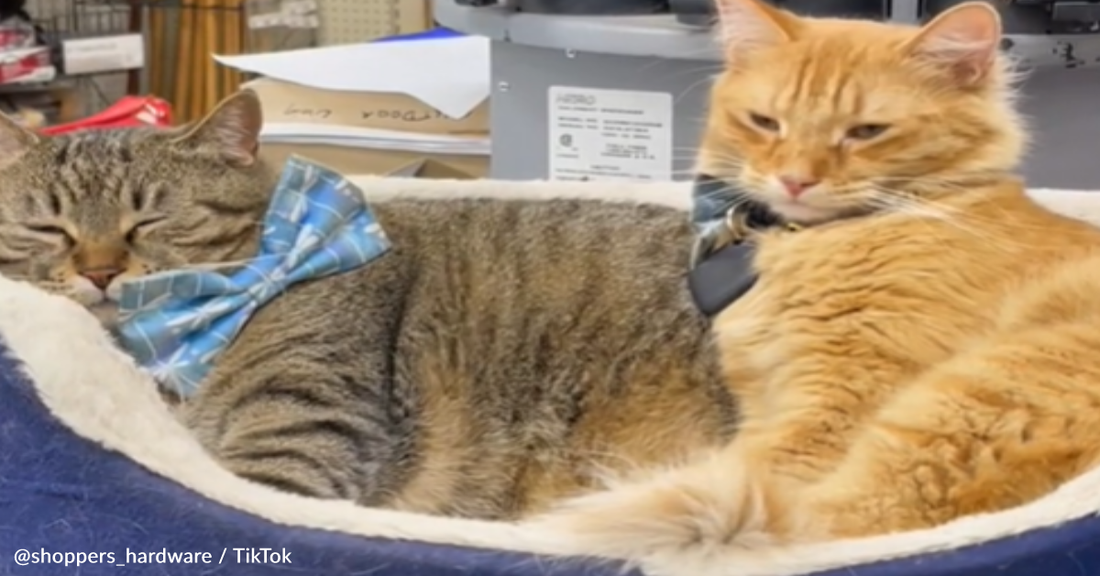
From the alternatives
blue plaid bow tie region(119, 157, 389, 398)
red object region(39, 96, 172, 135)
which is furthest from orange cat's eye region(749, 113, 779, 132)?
red object region(39, 96, 172, 135)

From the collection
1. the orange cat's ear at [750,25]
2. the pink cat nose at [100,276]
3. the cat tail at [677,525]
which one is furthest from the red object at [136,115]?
the cat tail at [677,525]

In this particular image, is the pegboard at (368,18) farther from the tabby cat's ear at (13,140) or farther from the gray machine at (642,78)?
the tabby cat's ear at (13,140)

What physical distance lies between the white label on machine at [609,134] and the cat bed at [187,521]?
76 centimetres

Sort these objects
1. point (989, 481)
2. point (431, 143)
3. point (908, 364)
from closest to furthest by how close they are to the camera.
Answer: point (989, 481) → point (908, 364) → point (431, 143)

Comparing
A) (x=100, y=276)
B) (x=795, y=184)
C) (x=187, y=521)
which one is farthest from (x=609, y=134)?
(x=187, y=521)

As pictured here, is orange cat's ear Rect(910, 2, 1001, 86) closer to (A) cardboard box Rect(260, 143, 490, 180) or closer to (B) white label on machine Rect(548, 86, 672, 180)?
(B) white label on machine Rect(548, 86, 672, 180)

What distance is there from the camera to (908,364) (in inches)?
43.8

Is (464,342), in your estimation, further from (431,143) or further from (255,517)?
(431,143)

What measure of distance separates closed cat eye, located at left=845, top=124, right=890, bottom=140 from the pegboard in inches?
91.7

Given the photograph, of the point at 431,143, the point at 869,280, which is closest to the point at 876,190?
the point at 869,280

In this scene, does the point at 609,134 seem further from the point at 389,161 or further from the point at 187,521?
the point at 187,521

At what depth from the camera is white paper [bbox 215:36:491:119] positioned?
199cm

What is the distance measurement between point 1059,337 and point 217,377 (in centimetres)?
72

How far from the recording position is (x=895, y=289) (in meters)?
1.17
